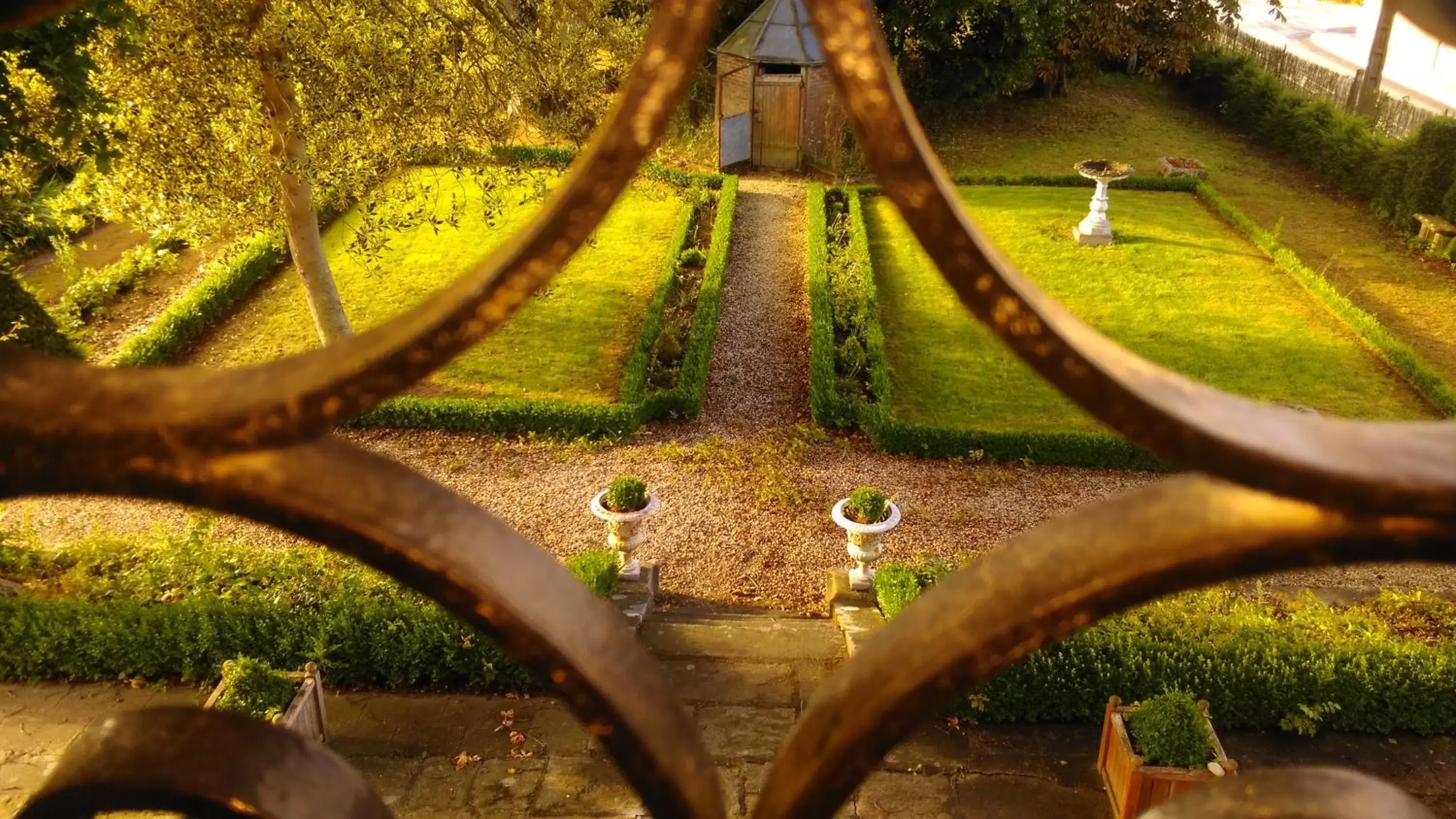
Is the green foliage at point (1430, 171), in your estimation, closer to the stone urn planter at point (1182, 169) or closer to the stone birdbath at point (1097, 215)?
the stone urn planter at point (1182, 169)

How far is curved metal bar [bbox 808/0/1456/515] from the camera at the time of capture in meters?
0.98

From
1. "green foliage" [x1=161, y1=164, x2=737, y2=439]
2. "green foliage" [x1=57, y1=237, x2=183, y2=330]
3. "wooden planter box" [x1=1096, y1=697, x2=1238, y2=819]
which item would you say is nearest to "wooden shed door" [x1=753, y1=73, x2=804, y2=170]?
"green foliage" [x1=161, y1=164, x2=737, y2=439]

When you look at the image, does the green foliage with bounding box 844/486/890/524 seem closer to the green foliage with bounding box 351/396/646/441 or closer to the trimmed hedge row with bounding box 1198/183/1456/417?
the green foliage with bounding box 351/396/646/441

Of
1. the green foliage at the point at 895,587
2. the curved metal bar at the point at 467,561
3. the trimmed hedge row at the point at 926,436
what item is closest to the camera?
the curved metal bar at the point at 467,561

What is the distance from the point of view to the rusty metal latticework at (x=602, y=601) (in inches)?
39.9

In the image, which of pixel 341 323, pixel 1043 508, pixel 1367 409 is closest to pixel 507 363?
pixel 341 323

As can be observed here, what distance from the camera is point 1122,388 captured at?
40.0 inches

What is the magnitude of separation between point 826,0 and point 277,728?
1038 millimetres

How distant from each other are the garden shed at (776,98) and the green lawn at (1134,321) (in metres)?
1.91

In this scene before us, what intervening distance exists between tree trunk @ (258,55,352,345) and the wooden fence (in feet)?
61.1

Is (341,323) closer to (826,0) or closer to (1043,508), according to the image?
(1043,508)

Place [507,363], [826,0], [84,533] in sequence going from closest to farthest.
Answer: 1. [826,0]
2. [84,533]
3. [507,363]

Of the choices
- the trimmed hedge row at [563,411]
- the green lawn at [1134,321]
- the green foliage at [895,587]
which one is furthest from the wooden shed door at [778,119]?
the green foliage at [895,587]

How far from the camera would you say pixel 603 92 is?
1316 centimetres
